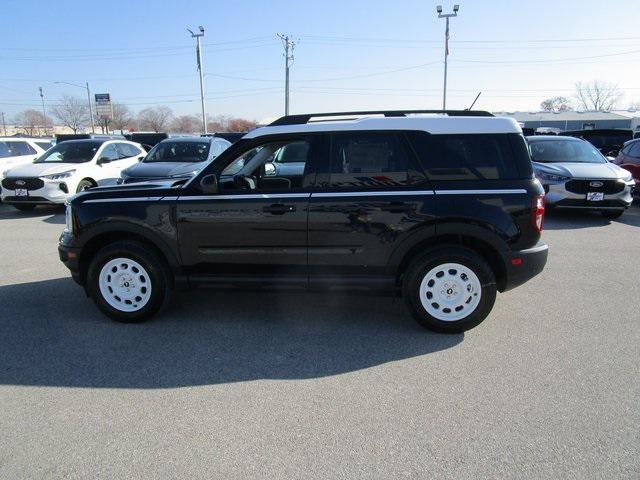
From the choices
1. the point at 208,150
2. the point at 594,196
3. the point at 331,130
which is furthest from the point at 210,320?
the point at 594,196

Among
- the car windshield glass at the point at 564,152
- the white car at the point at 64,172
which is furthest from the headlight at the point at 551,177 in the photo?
the white car at the point at 64,172

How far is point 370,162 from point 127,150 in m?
10.5

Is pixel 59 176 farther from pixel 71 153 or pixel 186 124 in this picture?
pixel 186 124

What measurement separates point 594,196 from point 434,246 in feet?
22.9

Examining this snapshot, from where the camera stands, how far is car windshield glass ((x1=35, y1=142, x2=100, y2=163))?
11.3 metres

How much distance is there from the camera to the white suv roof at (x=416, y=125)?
13.3 feet

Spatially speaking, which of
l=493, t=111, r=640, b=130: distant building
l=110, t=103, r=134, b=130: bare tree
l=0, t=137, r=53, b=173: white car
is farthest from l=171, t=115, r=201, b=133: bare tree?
l=0, t=137, r=53, b=173: white car

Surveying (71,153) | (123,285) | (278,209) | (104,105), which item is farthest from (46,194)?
(104,105)

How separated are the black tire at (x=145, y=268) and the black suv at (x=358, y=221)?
0.04 feet

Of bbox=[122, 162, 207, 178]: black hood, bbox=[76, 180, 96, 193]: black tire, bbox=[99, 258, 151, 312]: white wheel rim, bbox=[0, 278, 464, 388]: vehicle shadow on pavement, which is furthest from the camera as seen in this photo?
bbox=[76, 180, 96, 193]: black tire

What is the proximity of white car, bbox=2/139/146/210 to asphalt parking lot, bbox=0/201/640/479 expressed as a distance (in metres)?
6.02

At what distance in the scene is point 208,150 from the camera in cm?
1138

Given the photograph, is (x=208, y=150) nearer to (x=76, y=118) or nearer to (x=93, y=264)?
(x=93, y=264)

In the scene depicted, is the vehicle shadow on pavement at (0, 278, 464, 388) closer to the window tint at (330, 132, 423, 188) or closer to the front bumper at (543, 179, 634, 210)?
the window tint at (330, 132, 423, 188)
